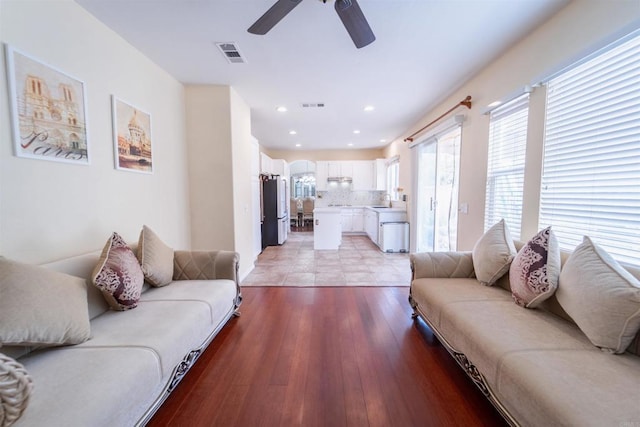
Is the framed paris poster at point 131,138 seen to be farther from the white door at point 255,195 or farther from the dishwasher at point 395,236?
the dishwasher at point 395,236

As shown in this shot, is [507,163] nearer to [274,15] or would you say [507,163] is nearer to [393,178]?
[274,15]

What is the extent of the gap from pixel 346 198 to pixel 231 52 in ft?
19.8

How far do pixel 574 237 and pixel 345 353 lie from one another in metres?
1.90

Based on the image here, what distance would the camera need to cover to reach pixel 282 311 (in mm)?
2682

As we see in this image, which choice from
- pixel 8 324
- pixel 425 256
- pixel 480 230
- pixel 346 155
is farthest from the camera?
pixel 346 155

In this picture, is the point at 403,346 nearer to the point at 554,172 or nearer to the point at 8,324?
the point at 554,172

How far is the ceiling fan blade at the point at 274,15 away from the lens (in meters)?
1.54

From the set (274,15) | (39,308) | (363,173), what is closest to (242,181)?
(274,15)

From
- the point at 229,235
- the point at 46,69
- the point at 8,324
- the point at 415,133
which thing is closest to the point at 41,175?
the point at 46,69

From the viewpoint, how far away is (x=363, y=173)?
25.1 feet

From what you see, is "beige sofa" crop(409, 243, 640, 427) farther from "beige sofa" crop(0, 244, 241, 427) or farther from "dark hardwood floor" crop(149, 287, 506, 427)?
"beige sofa" crop(0, 244, 241, 427)

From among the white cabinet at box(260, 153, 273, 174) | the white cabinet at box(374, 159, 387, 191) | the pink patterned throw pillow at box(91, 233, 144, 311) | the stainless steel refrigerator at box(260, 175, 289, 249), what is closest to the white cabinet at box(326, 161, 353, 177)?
the white cabinet at box(374, 159, 387, 191)

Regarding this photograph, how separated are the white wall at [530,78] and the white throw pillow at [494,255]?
292 mm

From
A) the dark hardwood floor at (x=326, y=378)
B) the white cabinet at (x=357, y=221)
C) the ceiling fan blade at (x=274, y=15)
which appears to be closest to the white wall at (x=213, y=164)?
the dark hardwood floor at (x=326, y=378)
